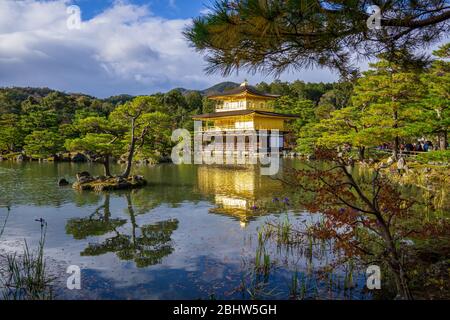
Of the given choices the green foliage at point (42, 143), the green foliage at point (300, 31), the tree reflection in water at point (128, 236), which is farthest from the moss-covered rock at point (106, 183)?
the green foliage at point (42, 143)

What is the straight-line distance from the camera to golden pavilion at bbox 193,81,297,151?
27.5 metres

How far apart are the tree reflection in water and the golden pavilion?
20.1m

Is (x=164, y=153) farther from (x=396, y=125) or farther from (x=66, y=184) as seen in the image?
(x=396, y=125)

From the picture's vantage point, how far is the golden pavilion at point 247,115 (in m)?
27.5

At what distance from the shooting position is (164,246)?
559cm

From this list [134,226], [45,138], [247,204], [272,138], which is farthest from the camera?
[272,138]

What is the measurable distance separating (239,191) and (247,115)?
17.4 metres

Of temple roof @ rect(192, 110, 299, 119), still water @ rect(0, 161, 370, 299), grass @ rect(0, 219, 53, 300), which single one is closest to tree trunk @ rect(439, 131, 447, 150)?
still water @ rect(0, 161, 370, 299)

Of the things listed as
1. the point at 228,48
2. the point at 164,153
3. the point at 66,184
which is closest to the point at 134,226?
the point at 228,48

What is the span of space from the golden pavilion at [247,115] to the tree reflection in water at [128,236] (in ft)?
66.0

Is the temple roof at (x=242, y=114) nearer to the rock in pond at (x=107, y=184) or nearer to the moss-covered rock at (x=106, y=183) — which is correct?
the moss-covered rock at (x=106, y=183)

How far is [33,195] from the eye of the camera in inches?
406

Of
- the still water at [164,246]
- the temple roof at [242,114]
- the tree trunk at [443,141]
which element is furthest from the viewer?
the temple roof at [242,114]

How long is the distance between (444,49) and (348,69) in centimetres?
1015
